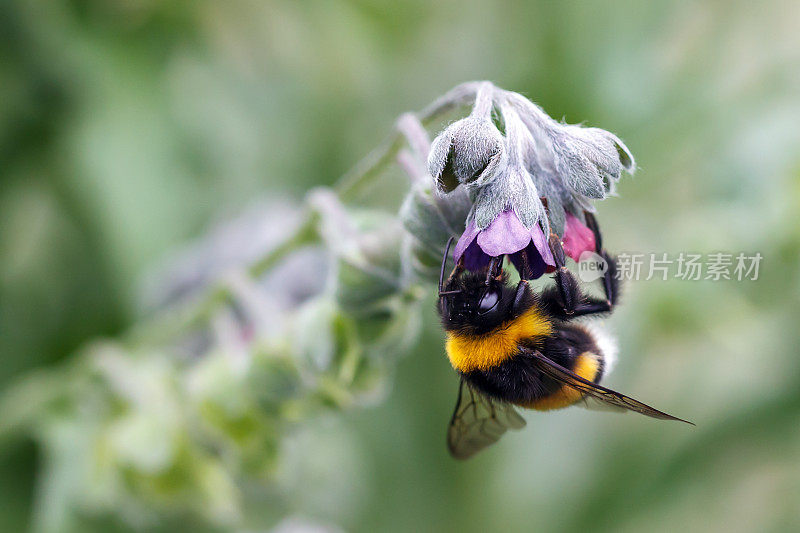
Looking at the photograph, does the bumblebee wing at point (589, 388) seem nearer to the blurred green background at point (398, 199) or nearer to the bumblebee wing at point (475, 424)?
the bumblebee wing at point (475, 424)

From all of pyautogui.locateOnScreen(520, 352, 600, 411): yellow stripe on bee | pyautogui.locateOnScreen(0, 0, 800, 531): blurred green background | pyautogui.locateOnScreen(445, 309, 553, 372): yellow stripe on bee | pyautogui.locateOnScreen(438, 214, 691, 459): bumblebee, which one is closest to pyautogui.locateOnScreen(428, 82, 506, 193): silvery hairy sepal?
pyautogui.locateOnScreen(438, 214, 691, 459): bumblebee

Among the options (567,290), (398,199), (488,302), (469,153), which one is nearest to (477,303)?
(488,302)

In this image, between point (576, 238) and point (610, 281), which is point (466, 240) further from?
point (610, 281)

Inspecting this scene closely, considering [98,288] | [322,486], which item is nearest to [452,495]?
[322,486]

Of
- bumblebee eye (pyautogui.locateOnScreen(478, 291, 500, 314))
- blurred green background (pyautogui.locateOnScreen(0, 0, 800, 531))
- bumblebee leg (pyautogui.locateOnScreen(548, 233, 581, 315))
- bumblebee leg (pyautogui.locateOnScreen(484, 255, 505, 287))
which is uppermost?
blurred green background (pyautogui.locateOnScreen(0, 0, 800, 531))

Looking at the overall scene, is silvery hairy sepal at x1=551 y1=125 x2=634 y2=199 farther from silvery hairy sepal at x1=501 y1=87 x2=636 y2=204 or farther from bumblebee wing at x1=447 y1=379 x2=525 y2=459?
bumblebee wing at x1=447 y1=379 x2=525 y2=459

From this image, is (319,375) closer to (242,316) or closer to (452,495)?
(242,316)

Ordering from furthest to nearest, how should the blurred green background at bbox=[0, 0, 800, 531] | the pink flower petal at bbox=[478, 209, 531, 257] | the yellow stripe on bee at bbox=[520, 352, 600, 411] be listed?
the blurred green background at bbox=[0, 0, 800, 531] → the yellow stripe on bee at bbox=[520, 352, 600, 411] → the pink flower petal at bbox=[478, 209, 531, 257]

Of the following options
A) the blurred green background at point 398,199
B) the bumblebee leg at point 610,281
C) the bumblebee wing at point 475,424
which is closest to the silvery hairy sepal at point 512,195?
the bumblebee leg at point 610,281
